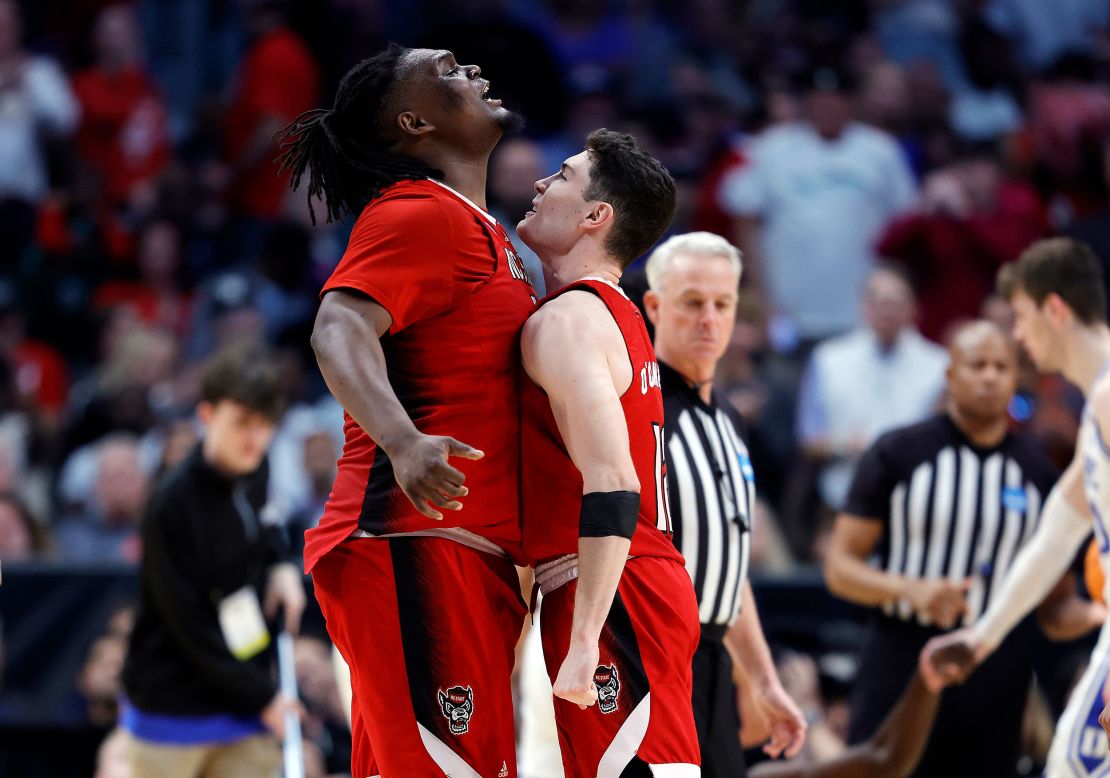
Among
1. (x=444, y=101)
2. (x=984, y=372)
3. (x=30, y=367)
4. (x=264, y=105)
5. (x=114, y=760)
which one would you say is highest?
(x=264, y=105)

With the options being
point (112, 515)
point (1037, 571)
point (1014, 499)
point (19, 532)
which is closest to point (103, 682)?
point (19, 532)

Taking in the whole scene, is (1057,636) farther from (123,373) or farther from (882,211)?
(123,373)

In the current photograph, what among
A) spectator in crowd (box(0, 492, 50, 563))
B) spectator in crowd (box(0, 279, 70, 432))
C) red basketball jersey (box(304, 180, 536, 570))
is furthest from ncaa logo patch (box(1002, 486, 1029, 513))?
spectator in crowd (box(0, 279, 70, 432))

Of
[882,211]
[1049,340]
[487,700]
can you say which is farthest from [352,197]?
[882,211]

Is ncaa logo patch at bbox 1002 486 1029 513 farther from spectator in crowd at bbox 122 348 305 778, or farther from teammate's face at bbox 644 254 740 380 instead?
spectator in crowd at bbox 122 348 305 778

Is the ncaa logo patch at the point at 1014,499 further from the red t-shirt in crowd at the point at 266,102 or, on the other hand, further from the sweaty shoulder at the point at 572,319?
the red t-shirt in crowd at the point at 266,102

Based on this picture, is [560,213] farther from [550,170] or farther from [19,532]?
[550,170]

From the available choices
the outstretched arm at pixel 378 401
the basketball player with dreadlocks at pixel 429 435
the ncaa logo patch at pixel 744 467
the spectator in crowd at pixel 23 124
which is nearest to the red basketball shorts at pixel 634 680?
the basketball player with dreadlocks at pixel 429 435

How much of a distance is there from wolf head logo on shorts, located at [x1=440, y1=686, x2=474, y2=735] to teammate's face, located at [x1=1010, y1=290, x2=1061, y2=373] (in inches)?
109

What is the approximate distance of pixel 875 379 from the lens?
9023 mm

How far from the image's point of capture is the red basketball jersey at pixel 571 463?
12.2 feet

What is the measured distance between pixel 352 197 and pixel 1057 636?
3.47 meters

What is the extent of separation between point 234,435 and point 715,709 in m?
2.26

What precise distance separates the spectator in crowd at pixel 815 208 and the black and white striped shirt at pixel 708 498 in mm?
5165
